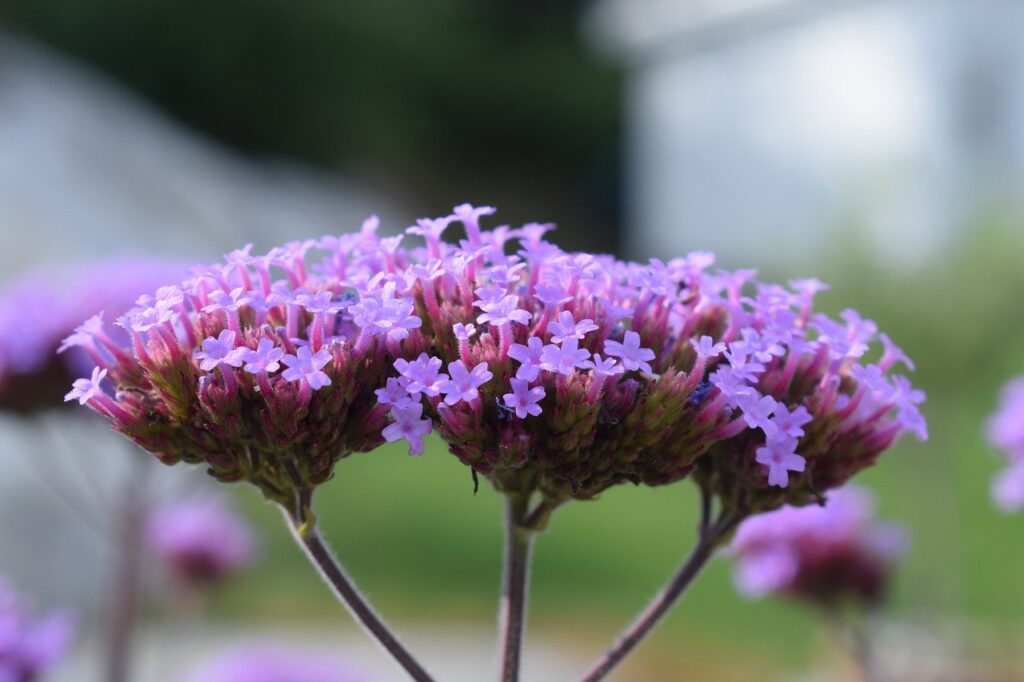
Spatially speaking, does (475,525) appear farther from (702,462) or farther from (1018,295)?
(702,462)

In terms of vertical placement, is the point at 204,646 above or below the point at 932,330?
below

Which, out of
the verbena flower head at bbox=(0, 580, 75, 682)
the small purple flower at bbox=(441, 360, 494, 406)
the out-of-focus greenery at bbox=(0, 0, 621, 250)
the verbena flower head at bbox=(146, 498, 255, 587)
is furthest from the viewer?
the out-of-focus greenery at bbox=(0, 0, 621, 250)

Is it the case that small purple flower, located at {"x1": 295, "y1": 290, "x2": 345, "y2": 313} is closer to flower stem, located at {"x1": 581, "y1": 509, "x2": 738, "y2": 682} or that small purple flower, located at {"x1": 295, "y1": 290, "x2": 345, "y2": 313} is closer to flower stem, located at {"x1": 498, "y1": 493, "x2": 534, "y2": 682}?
flower stem, located at {"x1": 498, "y1": 493, "x2": 534, "y2": 682}

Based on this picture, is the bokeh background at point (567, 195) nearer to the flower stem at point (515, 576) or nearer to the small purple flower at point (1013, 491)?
the small purple flower at point (1013, 491)

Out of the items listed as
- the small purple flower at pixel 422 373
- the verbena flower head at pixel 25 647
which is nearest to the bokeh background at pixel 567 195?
the verbena flower head at pixel 25 647

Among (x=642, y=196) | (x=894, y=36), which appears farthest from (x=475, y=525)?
(x=642, y=196)

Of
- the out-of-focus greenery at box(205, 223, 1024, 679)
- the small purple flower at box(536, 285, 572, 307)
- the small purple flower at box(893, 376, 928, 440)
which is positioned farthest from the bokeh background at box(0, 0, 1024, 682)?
the small purple flower at box(536, 285, 572, 307)

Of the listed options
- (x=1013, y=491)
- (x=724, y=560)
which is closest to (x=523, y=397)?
(x=1013, y=491)
